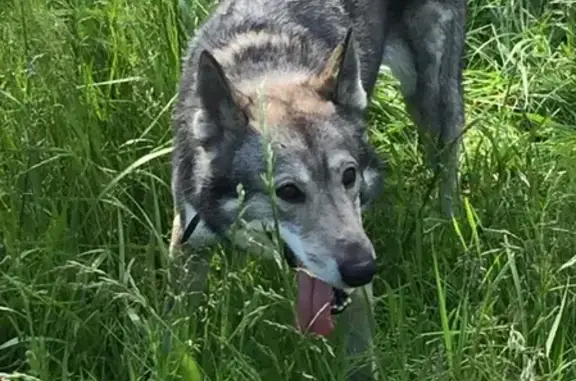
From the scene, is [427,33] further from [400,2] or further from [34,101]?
[34,101]

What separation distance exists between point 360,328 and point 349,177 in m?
0.42

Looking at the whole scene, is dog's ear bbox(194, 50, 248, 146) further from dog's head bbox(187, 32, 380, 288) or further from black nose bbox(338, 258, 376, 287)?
black nose bbox(338, 258, 376, 287)

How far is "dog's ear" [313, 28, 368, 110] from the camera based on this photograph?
346 cm

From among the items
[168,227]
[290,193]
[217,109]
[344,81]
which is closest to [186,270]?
[290,193]

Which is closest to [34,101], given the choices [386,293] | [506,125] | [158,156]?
[158,156]

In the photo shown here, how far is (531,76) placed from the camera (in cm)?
495

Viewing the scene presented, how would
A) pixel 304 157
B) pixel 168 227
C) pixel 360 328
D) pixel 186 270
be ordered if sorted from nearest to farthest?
1. pixel 186 270
2. pixel 304 157
3. pixel 360 328
4. pixel 168 227

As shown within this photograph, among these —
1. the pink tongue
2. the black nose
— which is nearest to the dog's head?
the black nose

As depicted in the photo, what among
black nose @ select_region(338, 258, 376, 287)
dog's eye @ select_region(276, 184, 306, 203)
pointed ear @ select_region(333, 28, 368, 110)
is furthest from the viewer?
pointed ear @ select_region(333, 28, 368, 110)

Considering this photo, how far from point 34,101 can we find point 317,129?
44.8 inches

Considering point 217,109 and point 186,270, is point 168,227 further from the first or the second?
point 186,270

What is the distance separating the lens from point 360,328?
11.2ft

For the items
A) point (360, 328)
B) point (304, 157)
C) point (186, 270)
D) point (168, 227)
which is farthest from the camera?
point (168, 227)

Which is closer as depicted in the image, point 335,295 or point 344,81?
point 335,295
